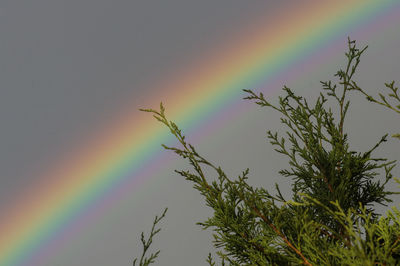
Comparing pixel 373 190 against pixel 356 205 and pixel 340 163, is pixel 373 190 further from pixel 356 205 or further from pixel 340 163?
pixel 340 163

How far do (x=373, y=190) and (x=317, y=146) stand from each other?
709 mm

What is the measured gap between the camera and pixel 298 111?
362 cm

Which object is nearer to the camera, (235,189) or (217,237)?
(235,189)

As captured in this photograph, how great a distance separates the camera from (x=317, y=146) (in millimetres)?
3525

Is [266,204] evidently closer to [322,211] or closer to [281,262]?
[281,262]

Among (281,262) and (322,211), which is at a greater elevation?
(322,211)

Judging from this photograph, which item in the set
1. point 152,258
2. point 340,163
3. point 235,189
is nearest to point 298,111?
point 340,163

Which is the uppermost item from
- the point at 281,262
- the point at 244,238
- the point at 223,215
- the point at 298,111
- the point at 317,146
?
the point at 298,111

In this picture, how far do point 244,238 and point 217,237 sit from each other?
255 mm

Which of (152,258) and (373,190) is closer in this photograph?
(152,258)

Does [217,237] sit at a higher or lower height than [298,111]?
lower

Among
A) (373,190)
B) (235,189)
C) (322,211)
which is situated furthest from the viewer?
(373,190)

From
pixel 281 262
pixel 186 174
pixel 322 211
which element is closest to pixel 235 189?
pixel 186 174

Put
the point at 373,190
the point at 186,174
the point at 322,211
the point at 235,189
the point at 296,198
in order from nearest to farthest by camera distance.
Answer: the point at 235,189, the point at 186,174, the point at 322,211, the point at 373,190, the point at 296,198
